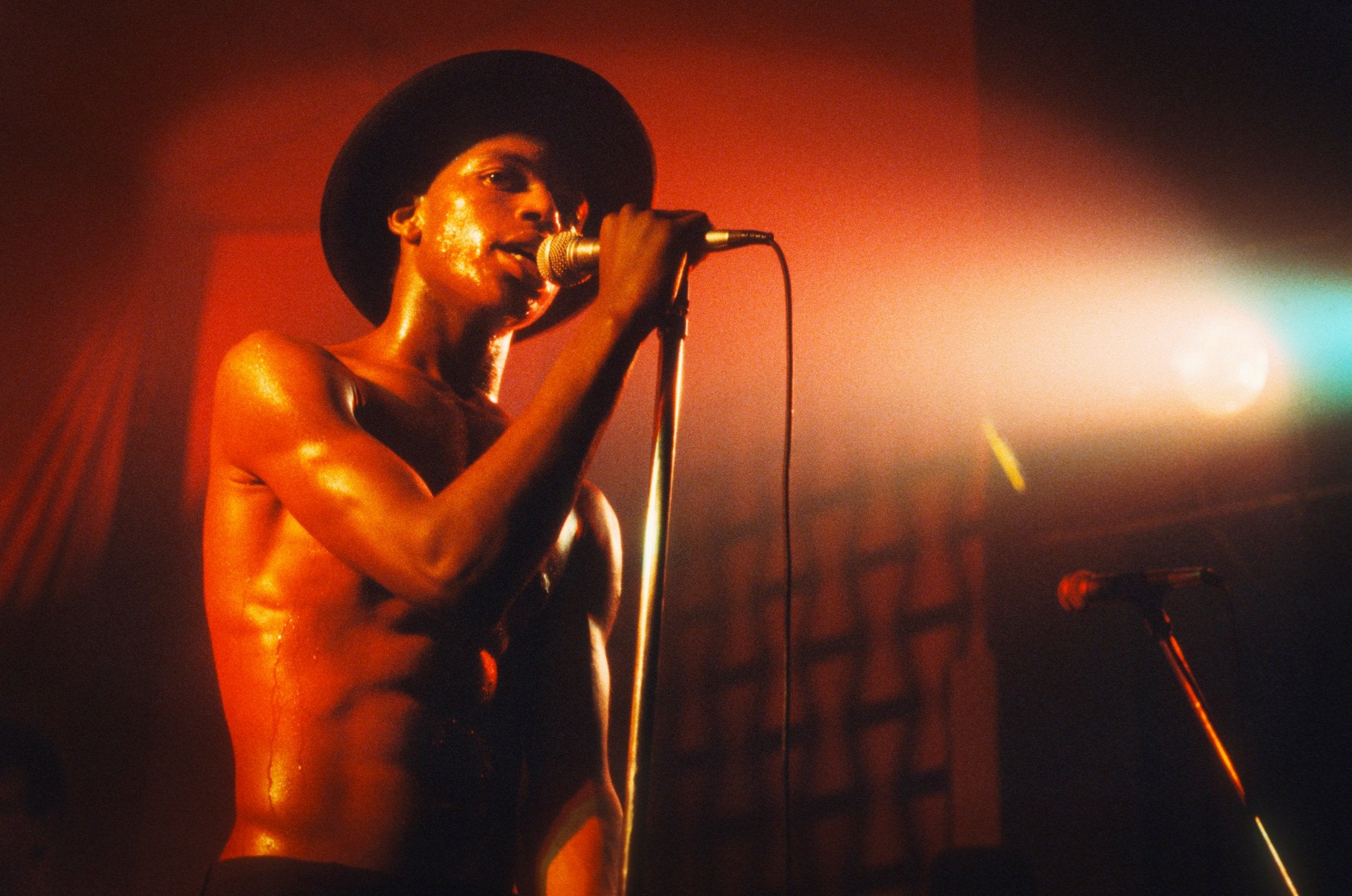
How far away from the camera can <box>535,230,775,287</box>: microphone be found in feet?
4.01

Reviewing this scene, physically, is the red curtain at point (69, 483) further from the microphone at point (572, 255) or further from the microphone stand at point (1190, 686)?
the microphone stand at point (1190, 686)

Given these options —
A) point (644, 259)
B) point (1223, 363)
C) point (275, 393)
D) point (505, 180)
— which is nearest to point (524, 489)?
point (644, 259)

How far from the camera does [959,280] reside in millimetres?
3711

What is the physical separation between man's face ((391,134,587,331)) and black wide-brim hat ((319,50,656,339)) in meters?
0.09

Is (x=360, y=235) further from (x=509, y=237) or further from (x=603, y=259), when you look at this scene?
(x=603, y=259)

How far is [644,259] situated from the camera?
1.17 meters

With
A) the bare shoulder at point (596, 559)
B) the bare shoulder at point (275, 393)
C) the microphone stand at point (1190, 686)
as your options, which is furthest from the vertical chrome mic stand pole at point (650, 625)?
the microphone stand at point (1190, 686)

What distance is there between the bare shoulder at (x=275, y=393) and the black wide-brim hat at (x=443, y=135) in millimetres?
554

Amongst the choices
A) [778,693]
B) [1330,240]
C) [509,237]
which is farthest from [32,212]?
[1330,240]

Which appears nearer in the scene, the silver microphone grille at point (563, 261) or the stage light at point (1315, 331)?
the silver microphone grille at point (563, 261)

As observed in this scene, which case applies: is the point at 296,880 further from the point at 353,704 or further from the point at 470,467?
the point at 470,467

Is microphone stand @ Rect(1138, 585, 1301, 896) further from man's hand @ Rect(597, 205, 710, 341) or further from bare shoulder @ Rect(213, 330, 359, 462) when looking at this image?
bare shoulder @ Rect(213, 330, 359, 462)

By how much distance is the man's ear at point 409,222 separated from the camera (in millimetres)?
1765

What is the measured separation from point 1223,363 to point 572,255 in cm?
300
